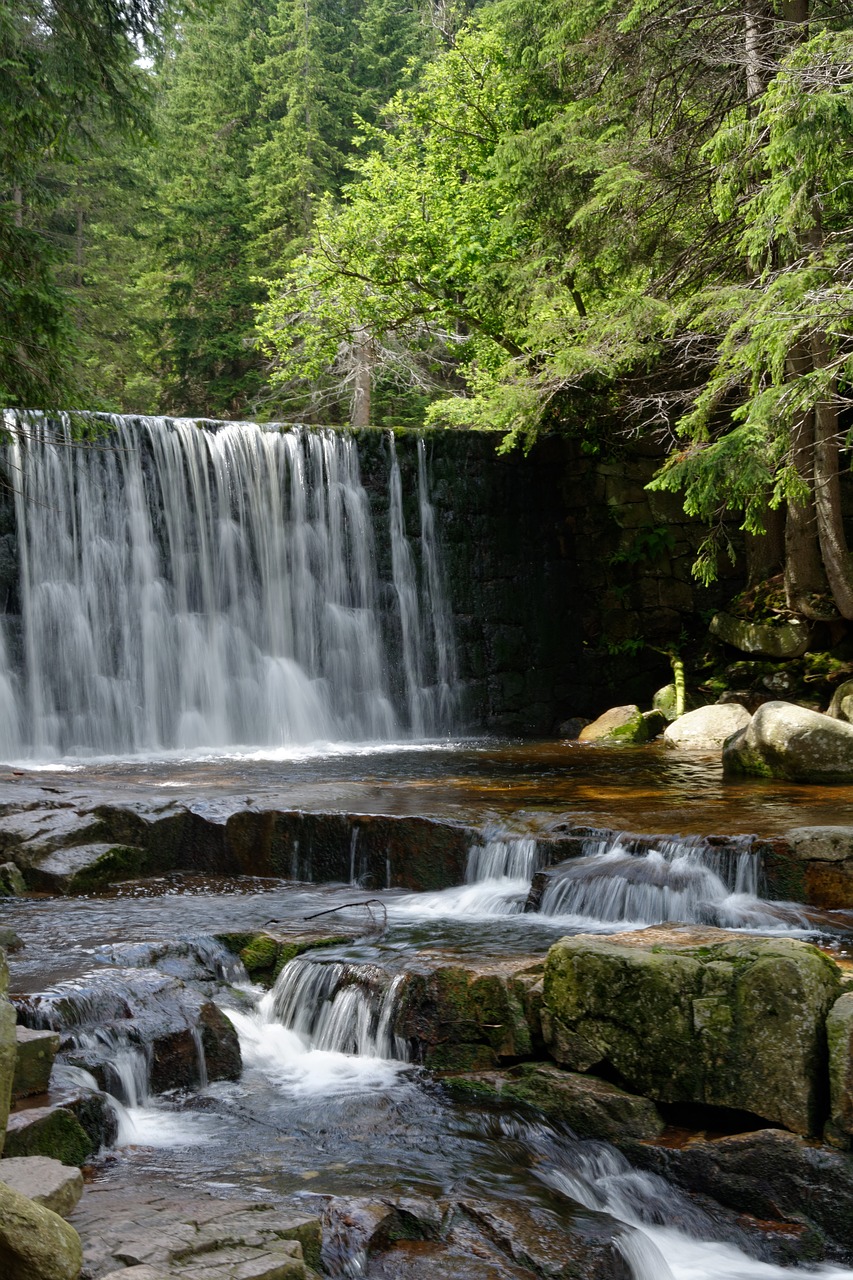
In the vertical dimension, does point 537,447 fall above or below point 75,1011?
above

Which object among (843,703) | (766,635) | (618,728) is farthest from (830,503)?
(618,728)

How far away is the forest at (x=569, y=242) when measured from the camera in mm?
7910

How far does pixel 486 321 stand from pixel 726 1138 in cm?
1318

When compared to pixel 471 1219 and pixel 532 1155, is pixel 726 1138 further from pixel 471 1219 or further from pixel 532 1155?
pixel 471 1219

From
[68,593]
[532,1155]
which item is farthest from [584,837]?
[68,593]

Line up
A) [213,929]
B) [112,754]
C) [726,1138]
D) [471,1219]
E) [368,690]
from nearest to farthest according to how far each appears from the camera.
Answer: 1. [471,1219]
2. [726,1138]
3. [213,929]
4. [112,754]
5. [368,690]

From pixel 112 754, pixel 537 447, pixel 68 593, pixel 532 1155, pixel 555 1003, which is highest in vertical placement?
pixel 537 447

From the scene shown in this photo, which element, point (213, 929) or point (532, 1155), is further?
point (213, 929)

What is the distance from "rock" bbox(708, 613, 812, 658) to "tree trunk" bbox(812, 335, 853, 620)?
0.89 meters

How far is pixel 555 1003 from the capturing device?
15.7ft

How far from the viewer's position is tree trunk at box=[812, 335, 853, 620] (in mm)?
11023

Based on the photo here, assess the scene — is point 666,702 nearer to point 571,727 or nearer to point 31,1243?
point 571,727

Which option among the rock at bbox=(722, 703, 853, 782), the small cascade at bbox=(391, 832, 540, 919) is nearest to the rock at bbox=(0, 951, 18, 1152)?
the small cascade at bbox=(391, 832, 540, 919)

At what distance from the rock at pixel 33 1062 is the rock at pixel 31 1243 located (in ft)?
4.63
